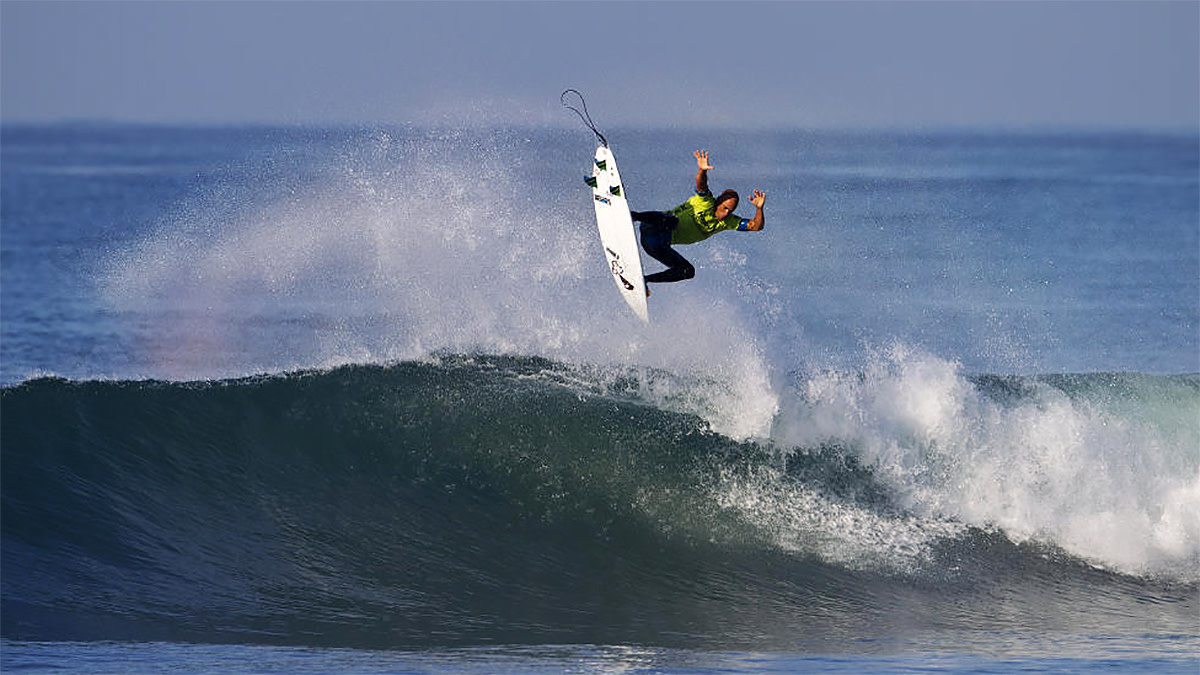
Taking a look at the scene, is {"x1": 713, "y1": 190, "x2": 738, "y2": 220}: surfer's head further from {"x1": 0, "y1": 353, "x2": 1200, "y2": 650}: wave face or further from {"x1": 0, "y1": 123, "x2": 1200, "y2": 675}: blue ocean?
{"x1": 0, "y1": 353, "x2": 1200, "y2": 650}: wave face

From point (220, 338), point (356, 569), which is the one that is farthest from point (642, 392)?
point (220, 338)

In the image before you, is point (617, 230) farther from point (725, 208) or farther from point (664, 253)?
point (725, 208)

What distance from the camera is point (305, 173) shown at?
21.1m

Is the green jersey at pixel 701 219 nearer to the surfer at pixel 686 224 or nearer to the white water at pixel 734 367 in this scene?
the surfer at pixel 686 224

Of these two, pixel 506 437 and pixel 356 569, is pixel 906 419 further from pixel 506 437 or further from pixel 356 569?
pixel 356 569

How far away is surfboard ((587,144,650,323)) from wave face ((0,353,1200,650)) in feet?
4.33

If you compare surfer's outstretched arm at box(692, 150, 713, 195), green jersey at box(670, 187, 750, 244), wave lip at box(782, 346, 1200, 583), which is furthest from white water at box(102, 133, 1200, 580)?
surfer's outstretched arm at box(692, 150, 713, 195)

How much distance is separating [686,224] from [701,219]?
14 cm

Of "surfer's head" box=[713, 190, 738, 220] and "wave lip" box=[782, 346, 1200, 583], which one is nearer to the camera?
"surfer's head" box=[713, 190, 738, 220]

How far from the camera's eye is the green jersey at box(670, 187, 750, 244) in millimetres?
11535

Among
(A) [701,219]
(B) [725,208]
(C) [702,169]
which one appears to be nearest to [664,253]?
(A) [701,219]

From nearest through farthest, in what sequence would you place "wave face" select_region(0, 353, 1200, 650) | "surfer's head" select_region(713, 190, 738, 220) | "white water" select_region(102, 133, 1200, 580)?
1. "wave face" select_region(0, 353, 1200, 650)
2. "surfer's head" select_region(713, 190, 738, 220)
3. "white water" select_region(102, 133, 1200, 580)

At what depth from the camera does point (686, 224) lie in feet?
38.2

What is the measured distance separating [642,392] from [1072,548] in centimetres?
372
